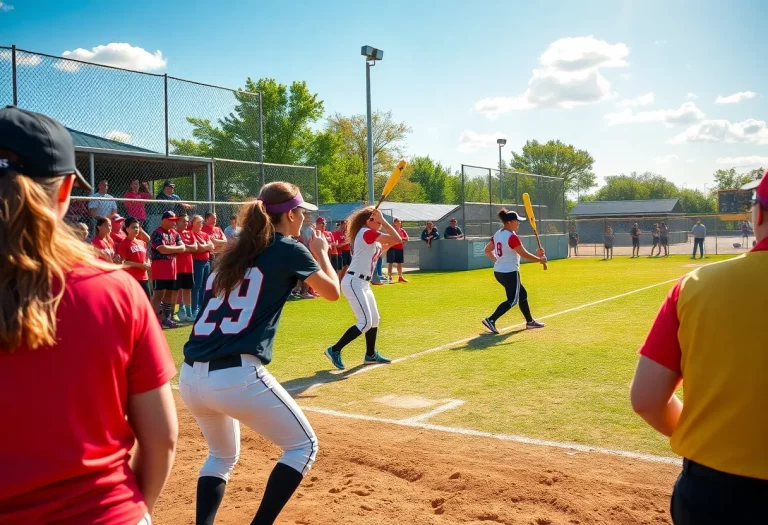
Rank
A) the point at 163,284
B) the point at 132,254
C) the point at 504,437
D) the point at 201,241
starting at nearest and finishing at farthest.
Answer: the point at 504,437 < the point at 132,254 < the point at 163,284 < the point at 201,241

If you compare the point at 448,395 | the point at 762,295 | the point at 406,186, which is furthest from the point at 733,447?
the point at 406,186

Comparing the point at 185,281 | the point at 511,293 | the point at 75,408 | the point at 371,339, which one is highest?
the point at 75,408

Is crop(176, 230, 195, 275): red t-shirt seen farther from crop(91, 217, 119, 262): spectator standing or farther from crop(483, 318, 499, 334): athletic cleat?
crop(483, 318, 499, 334): athletic cleat

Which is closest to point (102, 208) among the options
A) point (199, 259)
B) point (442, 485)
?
point (199, 259)

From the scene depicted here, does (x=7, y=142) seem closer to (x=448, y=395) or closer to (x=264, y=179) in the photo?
(x=448, y=395)

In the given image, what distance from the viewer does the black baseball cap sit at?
1623mm

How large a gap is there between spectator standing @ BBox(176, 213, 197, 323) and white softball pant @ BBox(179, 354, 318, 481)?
1057cm

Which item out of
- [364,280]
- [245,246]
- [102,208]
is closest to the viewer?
[245,246]

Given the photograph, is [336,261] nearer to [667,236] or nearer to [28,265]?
[28,265]

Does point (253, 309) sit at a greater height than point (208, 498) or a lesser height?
greater

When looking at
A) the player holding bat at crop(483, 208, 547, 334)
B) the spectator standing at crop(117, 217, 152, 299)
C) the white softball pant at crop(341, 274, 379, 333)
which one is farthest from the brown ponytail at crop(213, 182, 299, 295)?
the spectator standing at crop(117, 217, 152, 299)

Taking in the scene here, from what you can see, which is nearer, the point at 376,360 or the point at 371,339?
the point at 371,339

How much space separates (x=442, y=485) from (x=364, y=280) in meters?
4.61

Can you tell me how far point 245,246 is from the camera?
383cm
